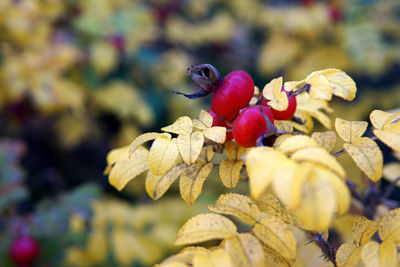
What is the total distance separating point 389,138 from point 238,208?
215 millimetres

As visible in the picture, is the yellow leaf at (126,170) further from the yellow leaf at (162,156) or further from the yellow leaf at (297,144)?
the yellow leaf at (297,144)

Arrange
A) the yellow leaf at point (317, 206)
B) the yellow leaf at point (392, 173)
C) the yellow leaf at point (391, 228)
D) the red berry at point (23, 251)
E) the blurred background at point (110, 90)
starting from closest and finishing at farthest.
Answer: the yellow leaf at point (317, 206), the yellow leaf at point (391, 228), the yellow leaf at point (392, 173), the red berry at point (23, 251), the blurred background at point (110, 90)

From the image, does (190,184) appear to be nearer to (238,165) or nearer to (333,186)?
(238,165)

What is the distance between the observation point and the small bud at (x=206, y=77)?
576 mm

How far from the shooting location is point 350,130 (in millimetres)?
527

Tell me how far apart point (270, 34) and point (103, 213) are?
5.31 feet

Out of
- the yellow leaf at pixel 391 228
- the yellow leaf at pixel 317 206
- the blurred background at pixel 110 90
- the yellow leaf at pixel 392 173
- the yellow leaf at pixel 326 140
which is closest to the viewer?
the yellow leaf at pixel 317 206

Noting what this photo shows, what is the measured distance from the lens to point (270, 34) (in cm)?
243

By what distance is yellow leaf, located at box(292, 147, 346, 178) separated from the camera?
36 centimetres

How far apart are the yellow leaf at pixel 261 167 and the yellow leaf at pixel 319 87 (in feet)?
0.43

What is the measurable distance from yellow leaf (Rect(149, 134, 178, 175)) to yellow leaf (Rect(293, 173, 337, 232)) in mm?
207

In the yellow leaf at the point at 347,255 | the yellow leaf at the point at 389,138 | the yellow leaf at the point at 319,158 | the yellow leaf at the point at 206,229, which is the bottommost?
Result: the yellow leaf at the point at 347,255

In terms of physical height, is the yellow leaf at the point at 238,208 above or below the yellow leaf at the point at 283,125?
below

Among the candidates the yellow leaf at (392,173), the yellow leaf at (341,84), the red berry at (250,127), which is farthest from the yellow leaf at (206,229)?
the yellow leaf at (392,173)
